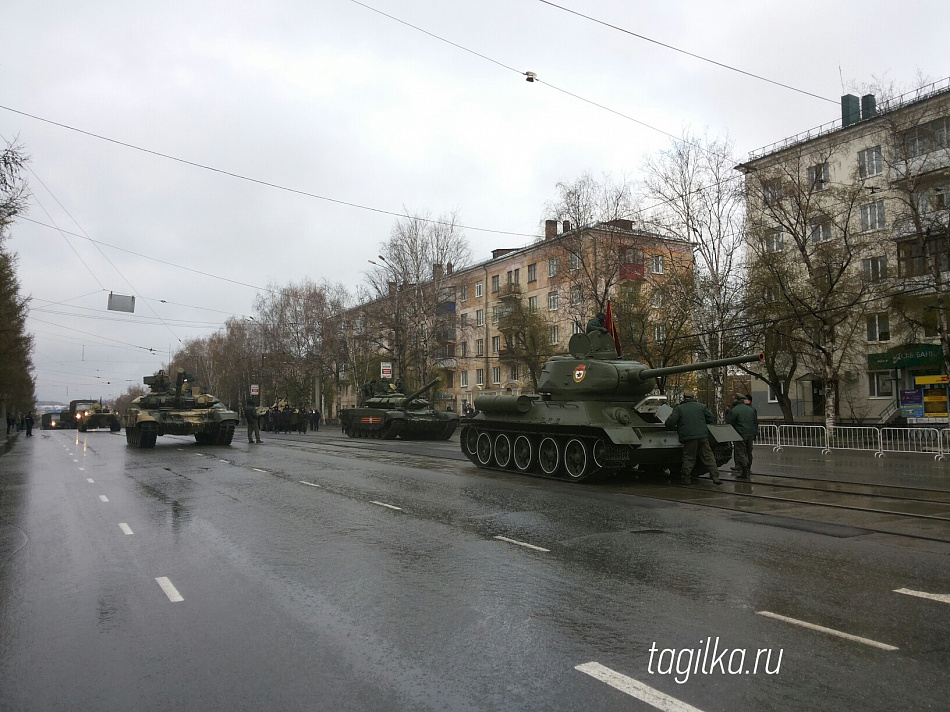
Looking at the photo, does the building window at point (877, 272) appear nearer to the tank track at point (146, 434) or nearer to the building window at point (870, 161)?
the building window at point (870, 161)

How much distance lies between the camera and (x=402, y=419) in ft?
104

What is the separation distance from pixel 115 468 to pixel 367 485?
7913 millimetres

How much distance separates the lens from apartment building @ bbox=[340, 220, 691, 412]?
106 feet

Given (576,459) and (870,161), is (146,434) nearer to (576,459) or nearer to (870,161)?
(576,459)

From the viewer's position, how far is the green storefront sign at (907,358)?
30078mm

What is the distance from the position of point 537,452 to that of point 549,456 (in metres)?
0.47

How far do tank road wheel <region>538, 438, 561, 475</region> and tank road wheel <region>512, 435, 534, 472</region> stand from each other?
0.32 metres

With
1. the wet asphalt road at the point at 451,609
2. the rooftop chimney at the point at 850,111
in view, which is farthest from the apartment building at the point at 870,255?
the wet asphalt road at the point at 451,609

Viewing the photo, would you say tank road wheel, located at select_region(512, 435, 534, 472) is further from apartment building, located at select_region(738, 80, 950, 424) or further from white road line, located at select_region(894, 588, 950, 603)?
apartment building, located at select_region(738, 80, 950, 424)

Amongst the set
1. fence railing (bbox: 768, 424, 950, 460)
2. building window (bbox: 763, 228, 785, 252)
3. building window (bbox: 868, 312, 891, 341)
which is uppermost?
building window (bbox: 763, 228, 785, 252)

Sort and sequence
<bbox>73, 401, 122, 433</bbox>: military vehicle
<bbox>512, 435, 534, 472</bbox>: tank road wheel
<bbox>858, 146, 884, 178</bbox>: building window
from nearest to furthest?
<bbox>512, 435, 534, 472</bbox>: tank road wheel
<bbox>858, 146, 884, 178</bbox>: building window
<bbox>73, 401, 122, 433</bbox>: military vehicle

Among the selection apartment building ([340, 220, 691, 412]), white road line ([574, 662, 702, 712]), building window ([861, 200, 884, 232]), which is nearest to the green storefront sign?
building window ([861, 200, 884, 232])

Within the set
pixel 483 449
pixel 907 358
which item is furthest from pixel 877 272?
pixel 483 449

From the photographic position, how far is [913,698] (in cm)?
365
